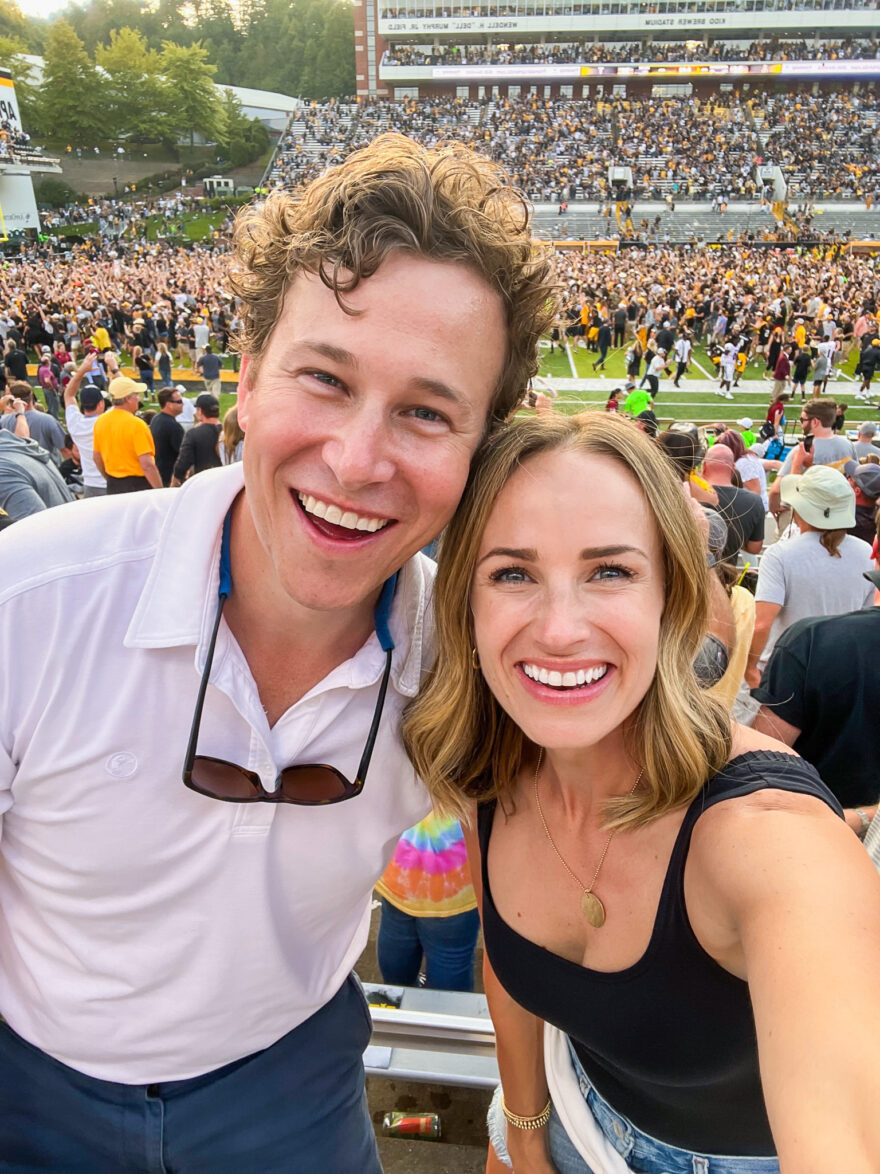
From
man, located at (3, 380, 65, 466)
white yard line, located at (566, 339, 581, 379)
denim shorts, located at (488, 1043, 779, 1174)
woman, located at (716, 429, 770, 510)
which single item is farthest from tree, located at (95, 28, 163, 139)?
denim shorts, located at (488, 1043, 779, 1174)

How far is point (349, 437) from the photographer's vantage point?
142 centimetres

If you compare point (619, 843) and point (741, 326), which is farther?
point (741, 326)

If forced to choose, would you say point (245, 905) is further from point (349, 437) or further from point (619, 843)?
point (349, 437)

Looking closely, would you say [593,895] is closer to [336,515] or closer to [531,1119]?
[531,1119]

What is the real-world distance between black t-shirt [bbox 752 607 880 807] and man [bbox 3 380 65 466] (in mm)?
8236

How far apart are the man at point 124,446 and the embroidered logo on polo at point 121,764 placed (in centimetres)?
687

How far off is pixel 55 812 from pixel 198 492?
682 millimetres

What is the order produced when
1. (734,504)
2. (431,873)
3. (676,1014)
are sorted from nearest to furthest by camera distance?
(676,1014)
(431,873)
(734,504)

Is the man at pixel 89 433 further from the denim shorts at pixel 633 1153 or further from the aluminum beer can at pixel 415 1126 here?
the denim shorts at pixel 633 1153

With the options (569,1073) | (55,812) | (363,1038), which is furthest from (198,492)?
(569,1073)

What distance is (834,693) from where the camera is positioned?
272 centimetres

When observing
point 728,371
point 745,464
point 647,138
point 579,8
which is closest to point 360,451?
point 745,464

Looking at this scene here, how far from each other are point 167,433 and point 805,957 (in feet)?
28.6

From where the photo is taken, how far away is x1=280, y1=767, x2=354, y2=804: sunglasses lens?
151 centimetres
